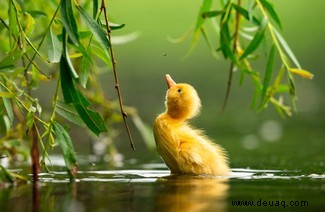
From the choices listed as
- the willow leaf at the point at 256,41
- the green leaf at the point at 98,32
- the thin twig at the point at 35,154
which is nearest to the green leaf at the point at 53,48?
the green leaf at the point at 98,32

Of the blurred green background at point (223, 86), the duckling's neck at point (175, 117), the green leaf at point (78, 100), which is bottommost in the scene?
the blurred green background at point (223, 86)

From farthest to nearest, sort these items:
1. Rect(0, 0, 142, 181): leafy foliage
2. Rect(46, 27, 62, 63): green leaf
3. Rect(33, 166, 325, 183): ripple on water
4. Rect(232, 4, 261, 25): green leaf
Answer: Rect(232, 4, 261, 25): green leaf < Rect(33, 166, 325, 183): ripple on water < Rect(46, 27, 62, 63): green leaf < Rect(0, 0, 142, 181): leafy foliage

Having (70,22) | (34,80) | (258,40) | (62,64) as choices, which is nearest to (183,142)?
(258,40)

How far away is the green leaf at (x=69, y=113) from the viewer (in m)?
5.20

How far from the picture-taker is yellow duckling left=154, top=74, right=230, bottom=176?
5742 millimetres

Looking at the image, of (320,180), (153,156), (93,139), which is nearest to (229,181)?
(320,180)

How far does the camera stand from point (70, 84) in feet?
15.1

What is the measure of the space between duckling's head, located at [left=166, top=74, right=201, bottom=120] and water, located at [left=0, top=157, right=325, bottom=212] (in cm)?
47

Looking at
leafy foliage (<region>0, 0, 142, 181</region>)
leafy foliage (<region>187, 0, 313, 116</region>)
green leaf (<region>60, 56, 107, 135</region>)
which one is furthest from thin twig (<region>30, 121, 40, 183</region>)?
leafy foliage (<region>187, 0, 313, 116</region>)

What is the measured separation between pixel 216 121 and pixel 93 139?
308 centimetres

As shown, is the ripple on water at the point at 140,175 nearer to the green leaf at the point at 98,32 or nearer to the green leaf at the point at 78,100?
the green leaf at the point at 78,100

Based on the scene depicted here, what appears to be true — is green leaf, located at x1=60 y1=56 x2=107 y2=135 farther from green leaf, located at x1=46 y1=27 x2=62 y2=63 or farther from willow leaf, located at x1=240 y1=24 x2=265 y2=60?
willow leaf, located at x1=240 y1=24 x2=265 y2=60

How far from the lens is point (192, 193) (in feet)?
15.7

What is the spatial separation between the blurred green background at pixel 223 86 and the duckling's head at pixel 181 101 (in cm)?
67
